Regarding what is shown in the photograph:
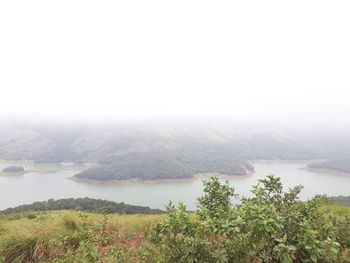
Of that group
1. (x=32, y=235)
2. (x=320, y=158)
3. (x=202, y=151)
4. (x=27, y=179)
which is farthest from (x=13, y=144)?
(x=320, y=158)

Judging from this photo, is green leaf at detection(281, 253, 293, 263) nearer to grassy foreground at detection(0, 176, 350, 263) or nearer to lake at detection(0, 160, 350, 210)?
grassy foreground at detection(0, 176, 350, 263)

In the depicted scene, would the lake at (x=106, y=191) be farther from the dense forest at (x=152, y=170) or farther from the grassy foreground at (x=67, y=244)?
the grassy foreground at (x=67, y=244)

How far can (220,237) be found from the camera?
3227mm

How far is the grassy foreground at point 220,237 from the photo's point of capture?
223 centimetres

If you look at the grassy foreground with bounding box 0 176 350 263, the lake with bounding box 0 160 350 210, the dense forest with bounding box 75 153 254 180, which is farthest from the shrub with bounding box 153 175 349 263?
the dense forest with bounding box 75 153 254 180

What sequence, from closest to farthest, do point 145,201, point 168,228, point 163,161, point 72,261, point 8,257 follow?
point 168,228
point 72,261
point 8,257
point 145,201
point 163,161

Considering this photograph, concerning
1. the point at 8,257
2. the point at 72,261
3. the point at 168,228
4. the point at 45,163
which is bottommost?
the point at 45,163

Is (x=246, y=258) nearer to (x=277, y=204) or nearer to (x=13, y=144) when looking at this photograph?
(x=277, y=204)

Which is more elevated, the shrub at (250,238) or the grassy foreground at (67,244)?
the shrub at (250,238)

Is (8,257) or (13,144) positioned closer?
(8,257)

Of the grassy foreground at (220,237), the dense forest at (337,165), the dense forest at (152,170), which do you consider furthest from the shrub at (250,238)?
the dense forest at (337,165)

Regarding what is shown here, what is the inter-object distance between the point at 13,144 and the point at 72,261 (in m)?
238

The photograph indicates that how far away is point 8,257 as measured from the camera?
3.51 metres

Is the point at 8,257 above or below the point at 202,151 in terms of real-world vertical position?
above
